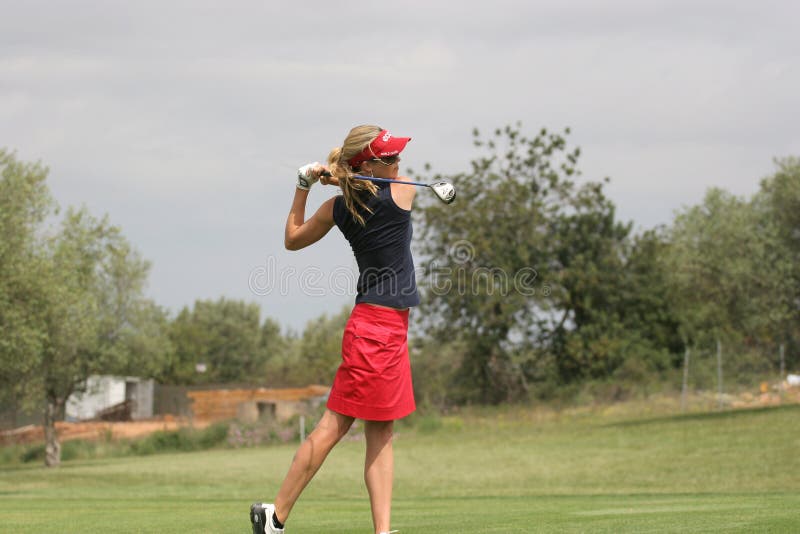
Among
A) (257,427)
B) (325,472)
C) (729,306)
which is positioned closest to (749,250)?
(729,306)

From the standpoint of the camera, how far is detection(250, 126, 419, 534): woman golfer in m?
5.72

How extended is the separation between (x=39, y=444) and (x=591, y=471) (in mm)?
26391

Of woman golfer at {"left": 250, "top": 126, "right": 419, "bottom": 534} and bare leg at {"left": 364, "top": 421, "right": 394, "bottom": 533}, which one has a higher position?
woman golfer at {"left": 250, "top": 126, "right": 419, "bottom": 534}

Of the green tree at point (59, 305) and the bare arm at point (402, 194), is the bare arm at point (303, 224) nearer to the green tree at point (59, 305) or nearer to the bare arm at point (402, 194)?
the bare arm at point (402, 194)

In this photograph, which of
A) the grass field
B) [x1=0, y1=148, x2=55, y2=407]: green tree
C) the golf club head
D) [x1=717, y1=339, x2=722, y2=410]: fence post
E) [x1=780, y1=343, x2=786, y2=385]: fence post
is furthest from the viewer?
[x1=717, y1=339, x2=722, y2=410]: fence post

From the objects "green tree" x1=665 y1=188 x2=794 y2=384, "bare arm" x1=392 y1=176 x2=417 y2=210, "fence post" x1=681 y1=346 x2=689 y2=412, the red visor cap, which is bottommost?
"fence post" x1=681 y1=346 x2=689 y2=412

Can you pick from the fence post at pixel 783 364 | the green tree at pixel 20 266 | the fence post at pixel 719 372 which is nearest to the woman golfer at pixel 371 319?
the green tree at pixel 20 266

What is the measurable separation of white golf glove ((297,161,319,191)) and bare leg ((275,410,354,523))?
124 cm

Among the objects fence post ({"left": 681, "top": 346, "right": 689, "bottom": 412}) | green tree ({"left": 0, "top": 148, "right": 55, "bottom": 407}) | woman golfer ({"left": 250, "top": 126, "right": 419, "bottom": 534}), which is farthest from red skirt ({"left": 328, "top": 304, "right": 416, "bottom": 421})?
fence post ({"left": 681, "top": 346, "right": 689, "bottom": 412})

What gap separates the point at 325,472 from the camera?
86.2 ft

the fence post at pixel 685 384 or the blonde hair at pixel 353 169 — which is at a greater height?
the blonde hair at pixel 353 169

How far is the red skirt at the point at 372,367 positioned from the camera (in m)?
5.70

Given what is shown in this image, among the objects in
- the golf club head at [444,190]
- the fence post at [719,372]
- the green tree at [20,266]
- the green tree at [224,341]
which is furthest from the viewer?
the green tree at [224,341]

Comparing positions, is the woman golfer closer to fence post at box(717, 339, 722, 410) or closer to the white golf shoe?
the white golf shoe
